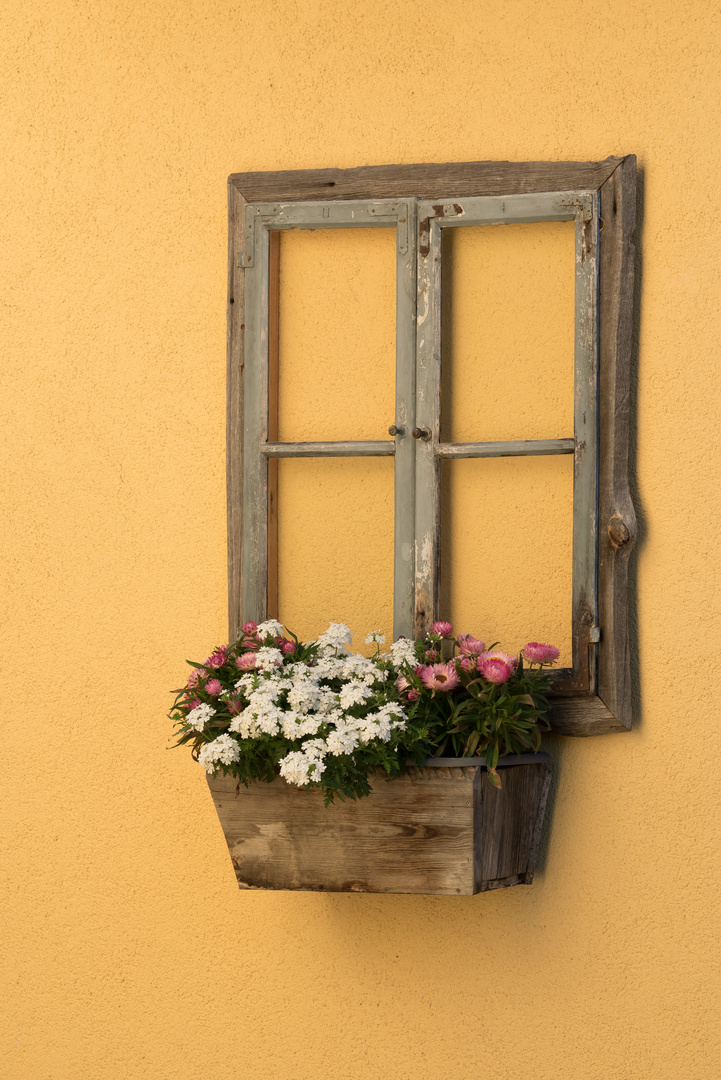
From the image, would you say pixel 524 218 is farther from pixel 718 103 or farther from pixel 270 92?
pixel 270 92

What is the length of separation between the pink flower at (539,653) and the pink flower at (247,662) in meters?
0.56

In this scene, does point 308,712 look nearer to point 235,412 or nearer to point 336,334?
point 235,412

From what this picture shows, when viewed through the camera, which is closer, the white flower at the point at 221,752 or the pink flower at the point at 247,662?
the white flower at the point at 221,752

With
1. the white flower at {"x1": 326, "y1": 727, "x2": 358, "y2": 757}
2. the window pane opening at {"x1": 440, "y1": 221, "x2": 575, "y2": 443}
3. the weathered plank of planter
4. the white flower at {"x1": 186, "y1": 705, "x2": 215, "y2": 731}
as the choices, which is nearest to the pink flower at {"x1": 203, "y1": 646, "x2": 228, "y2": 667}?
the white flower at {"x1": 186, "y1": 705, "x2": 215, "y2": 731}

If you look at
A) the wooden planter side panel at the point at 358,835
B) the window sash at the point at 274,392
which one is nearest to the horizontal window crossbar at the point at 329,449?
the window sash at the point at 274,392

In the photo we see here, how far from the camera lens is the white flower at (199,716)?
8.05ft

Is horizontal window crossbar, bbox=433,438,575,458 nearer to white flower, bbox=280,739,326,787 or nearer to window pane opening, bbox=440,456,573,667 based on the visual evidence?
window pane opening, bbox=440,456,573,667

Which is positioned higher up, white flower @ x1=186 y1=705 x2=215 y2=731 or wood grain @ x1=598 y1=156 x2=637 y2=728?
wood grain @ x1=598 y1=156 x2=637 y2=728

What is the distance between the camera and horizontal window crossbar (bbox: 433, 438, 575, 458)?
2613 mm

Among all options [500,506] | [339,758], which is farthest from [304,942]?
[500,506]

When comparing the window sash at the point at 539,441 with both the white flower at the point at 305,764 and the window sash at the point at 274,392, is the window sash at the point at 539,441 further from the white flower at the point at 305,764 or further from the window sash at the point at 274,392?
the white flower at the point at 305,764

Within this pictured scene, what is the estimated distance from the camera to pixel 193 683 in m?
2.60

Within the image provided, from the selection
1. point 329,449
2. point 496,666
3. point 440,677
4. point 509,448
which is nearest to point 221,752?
point 440,677

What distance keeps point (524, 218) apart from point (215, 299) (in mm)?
753
